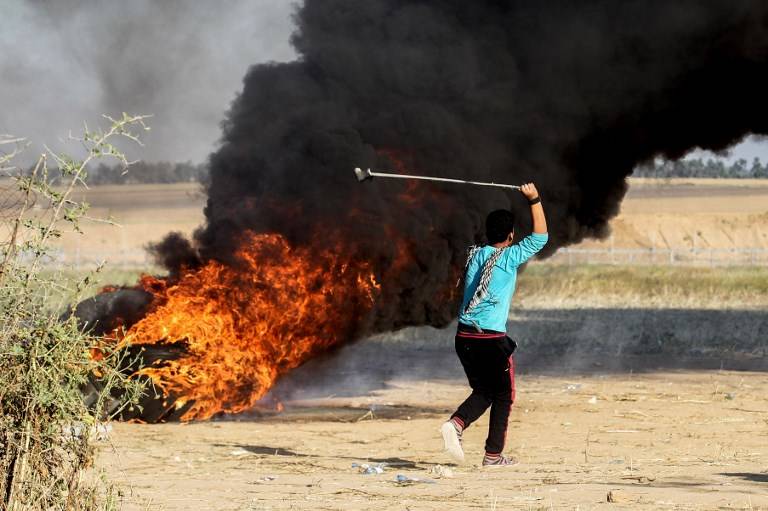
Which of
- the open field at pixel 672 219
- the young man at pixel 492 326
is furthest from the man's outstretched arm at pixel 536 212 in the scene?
the open field at pixel 672 219

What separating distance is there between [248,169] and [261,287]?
1.52 m

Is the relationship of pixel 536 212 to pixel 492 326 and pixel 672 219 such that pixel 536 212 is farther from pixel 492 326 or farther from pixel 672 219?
pixel 672 219

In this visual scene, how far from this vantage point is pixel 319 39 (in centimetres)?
1452

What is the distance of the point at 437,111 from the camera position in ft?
46.8

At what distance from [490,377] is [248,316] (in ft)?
14.4

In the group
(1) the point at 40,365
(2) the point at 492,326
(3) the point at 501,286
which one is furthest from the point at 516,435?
(1) the point at 40,365

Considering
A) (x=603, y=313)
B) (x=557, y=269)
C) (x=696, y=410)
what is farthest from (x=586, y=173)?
(x=557, y=269)

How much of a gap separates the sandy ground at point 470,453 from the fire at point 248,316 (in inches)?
19.0

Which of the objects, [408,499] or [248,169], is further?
[248,169]

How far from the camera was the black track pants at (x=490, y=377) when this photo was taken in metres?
9.45

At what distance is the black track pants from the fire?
407 centimetres

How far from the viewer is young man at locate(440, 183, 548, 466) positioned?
9.41 meters

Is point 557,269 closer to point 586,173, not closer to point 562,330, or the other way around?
point 562,330

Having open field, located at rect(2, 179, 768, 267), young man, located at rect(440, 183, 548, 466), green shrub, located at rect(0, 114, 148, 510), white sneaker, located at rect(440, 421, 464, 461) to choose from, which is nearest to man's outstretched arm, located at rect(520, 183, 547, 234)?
young man, located at rect(440, 183, 548, 466)
